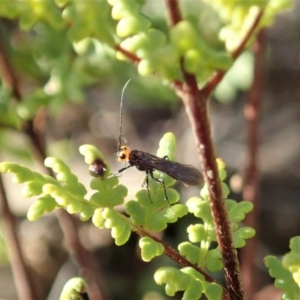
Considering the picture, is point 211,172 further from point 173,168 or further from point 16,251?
point 16,251

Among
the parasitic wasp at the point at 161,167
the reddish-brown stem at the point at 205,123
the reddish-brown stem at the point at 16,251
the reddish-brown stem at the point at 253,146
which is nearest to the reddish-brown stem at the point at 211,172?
the reddish-brown stem at the point at 205,123

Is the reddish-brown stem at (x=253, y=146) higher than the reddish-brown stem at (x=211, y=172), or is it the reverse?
the reddish-brown stem at (x=253, y=146)

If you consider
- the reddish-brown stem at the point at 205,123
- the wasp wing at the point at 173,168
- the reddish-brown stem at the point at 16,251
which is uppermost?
the reddish-brown stem at the point at 16,251

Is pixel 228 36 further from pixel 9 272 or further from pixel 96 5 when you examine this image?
pixel 9 272

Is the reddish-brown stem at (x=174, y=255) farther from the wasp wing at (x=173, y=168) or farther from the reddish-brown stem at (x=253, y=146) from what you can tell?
the reddish-brown stem at (x=253, y=146)

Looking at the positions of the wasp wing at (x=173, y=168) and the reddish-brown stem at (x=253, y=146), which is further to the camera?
the reddish-brown stem at (x=253, y=146)

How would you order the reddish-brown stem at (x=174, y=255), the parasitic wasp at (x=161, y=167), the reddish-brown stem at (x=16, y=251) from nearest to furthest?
the reddish-brown stem at (x=174, y=255)
the parasitic wasp at (x=161, y=167)
the reddish-brown stem at (x=16, y=251)

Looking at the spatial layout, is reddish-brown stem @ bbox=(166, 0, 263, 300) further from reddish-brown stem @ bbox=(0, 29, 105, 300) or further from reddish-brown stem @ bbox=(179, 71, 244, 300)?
reddish-brown stem @ bbox=(0, 29, 105, 300)
